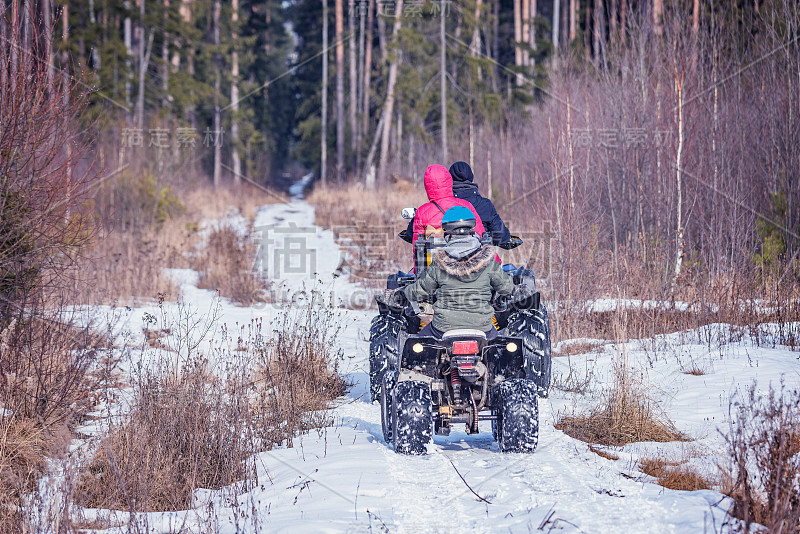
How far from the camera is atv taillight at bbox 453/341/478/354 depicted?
208 inches

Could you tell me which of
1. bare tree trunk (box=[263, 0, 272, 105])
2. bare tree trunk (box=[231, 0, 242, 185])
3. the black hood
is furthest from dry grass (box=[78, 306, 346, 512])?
bare tree trunk (box=[263, 0, 272, 105])

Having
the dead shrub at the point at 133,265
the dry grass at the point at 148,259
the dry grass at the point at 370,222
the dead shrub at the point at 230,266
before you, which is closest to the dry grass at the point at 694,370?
the dry grass at the point at 148,259

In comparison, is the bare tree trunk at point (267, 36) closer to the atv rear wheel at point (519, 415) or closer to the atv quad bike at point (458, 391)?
the atv quad bike at point (458, 391)

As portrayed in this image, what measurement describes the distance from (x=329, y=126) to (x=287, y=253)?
2403cm

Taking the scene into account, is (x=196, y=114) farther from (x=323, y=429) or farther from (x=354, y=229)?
(x=323, y=429)

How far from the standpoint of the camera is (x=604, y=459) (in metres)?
5.61

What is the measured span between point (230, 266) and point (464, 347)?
11248 millimetres

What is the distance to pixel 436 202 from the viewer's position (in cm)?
725

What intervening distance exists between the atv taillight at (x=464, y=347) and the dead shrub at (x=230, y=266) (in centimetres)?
880

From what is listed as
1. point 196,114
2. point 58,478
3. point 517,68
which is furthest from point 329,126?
point 58,478

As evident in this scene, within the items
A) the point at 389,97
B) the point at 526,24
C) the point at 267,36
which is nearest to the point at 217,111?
the point at 389,97

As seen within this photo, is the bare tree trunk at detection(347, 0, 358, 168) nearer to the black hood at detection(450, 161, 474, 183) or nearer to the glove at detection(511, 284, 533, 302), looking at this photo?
the black hood at detection(450, 161, 474, 183)

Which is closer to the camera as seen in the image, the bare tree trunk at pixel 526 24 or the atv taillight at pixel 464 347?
the atv taillight at pixel 464 347

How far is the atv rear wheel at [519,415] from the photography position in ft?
18.2
